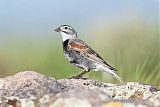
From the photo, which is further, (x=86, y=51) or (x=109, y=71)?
(x=86, y=51)

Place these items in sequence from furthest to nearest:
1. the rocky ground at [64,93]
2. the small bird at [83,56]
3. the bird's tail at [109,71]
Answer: the small bird at [83,56]
the bird's tail at [109,71]
the rocky ground at [64,93]

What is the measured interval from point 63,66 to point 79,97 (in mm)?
5269

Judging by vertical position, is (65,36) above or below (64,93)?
above

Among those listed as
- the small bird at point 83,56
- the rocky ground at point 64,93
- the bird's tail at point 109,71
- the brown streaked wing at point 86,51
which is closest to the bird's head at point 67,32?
the small bird at point 83,56

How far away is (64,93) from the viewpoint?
17.5ft

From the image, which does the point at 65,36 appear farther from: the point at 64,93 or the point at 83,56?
the point at 64,93

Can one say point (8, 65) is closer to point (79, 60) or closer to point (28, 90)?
point (79, 60)

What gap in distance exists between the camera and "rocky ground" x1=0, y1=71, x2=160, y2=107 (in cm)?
518

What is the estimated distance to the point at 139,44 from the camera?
11562 mm

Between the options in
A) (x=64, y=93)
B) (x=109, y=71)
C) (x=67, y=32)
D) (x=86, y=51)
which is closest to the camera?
(x=64, y=93)

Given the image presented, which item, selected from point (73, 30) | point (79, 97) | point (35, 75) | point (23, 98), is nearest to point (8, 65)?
Answer: point (73, 30)

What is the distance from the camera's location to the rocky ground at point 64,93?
204 inches

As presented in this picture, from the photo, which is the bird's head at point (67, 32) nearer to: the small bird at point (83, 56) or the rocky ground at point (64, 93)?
the small bird at point (83, 56)

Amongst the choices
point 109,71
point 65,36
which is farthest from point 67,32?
point 109,71
